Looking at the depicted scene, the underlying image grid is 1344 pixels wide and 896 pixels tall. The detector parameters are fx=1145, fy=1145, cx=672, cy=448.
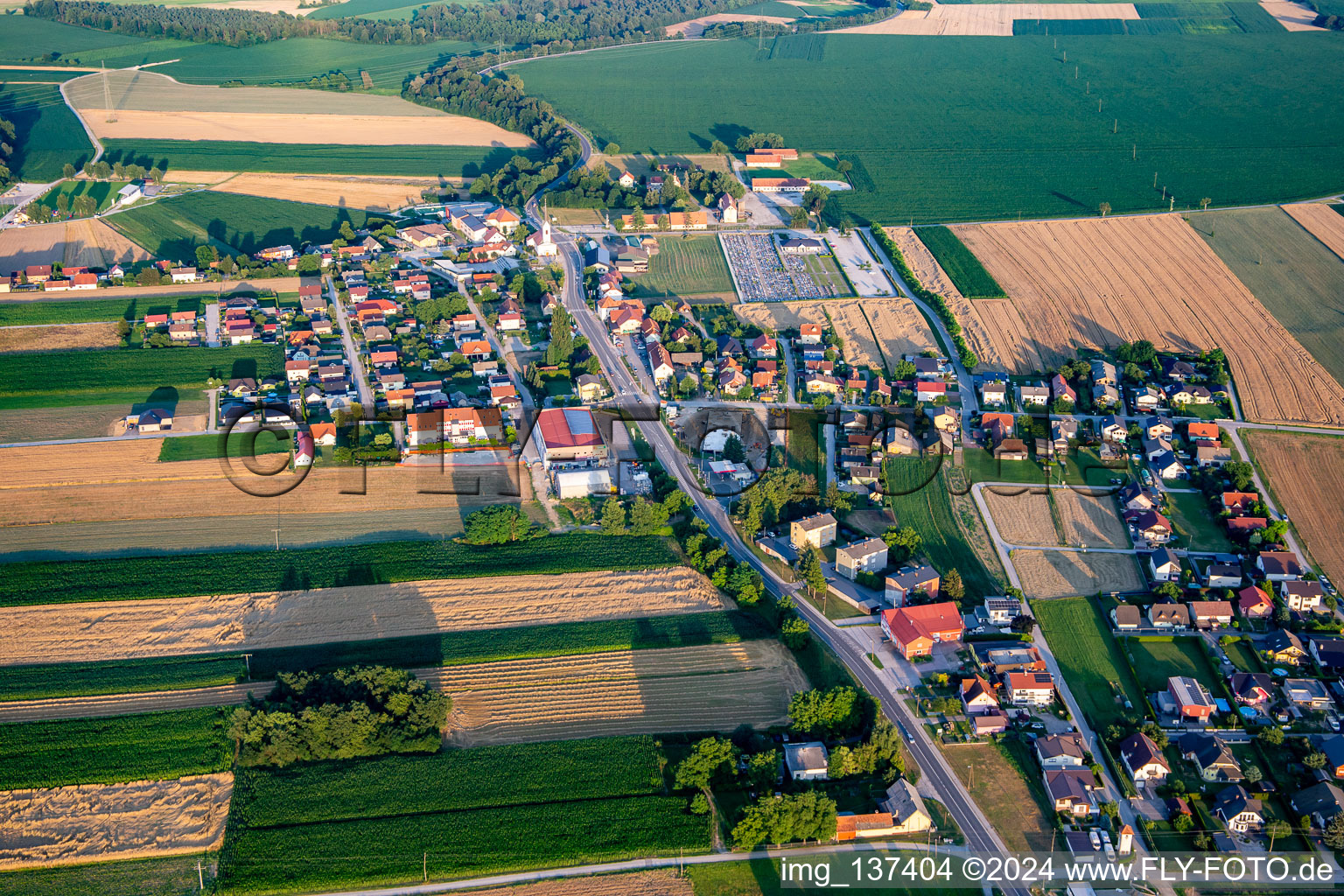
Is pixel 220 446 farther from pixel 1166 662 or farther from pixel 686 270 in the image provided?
pixel 1166 662

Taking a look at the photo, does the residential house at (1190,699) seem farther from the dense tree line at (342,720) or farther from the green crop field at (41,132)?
the green crop field at (41,132)

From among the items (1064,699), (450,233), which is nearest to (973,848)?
(1064,699)

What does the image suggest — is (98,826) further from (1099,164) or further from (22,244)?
(1099,164)

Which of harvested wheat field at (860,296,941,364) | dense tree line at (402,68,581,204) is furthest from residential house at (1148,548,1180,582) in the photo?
dense tree line at (402,68,581,204)

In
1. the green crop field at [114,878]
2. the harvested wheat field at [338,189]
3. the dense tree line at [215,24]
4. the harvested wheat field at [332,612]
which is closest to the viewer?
the green crop field at [114,878]

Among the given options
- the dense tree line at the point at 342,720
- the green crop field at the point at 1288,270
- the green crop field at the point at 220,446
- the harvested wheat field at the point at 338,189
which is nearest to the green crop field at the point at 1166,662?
the dense tree line at the point at 342,720
